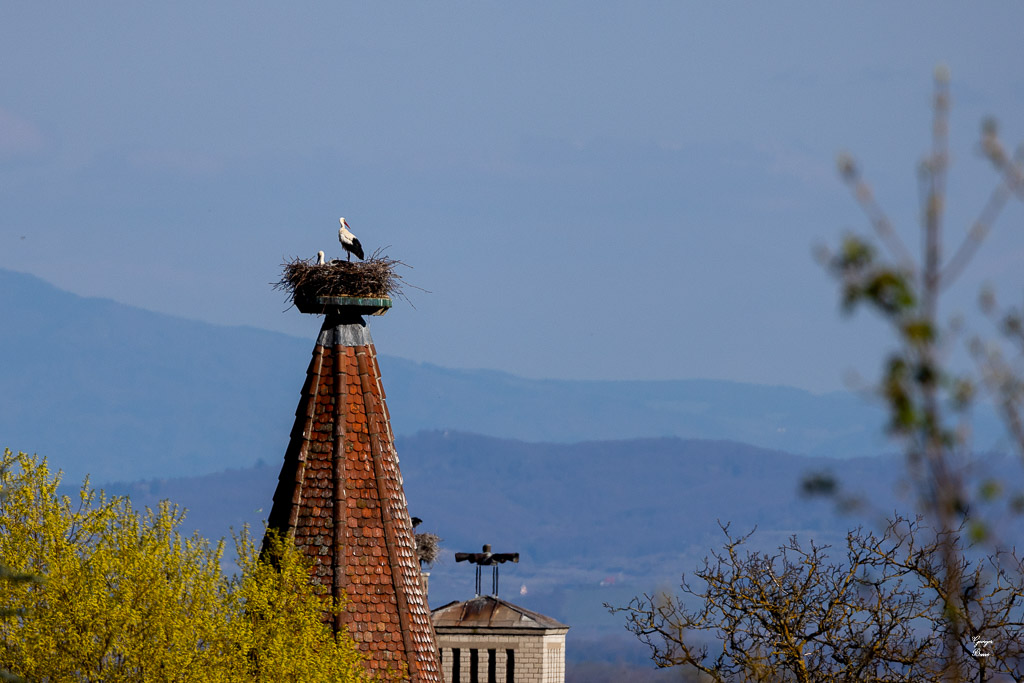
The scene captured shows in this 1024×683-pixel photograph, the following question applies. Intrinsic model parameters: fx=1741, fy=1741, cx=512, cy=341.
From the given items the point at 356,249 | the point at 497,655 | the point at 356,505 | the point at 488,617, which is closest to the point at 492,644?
the point at 497,655

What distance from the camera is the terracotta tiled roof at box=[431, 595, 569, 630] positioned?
47219 millimetres

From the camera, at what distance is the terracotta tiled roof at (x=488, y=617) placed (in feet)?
155

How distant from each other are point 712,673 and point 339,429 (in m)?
9.80

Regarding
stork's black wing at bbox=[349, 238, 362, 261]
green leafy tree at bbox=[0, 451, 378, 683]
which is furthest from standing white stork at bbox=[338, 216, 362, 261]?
green leafy tree at bbox=[0, 451, 378, 683]

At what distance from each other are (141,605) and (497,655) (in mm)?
19170

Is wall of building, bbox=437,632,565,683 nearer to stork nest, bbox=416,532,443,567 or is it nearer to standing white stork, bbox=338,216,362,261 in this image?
stork nest, bbox=416,532,443,567

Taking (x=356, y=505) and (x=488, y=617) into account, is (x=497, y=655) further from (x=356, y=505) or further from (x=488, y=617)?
(x=356, y=505)

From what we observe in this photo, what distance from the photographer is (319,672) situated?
28391mm

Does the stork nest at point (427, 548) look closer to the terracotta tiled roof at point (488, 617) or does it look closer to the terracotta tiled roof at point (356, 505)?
the terracotta tiled roof at point (488, 617)

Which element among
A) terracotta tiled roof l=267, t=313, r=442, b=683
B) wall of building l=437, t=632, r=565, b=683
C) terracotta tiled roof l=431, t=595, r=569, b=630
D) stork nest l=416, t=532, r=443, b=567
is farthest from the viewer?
terracotta tiled roof l=431, t=595, r=569, b=630

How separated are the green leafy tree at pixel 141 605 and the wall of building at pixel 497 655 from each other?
15.8 meters

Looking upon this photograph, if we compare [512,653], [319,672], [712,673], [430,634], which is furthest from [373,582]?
[512,653]

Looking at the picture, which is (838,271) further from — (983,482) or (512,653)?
(512,653)

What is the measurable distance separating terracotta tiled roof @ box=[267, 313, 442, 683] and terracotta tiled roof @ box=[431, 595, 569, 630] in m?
13.6
